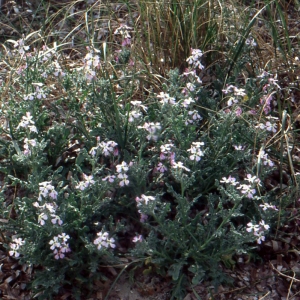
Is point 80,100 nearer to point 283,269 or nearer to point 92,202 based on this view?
point 92,202

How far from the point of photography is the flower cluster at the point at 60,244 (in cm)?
262

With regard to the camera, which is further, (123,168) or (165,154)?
(165,154)

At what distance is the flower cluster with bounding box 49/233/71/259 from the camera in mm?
2617

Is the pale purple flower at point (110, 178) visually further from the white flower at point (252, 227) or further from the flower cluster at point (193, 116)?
the white flower at point (252, 227)

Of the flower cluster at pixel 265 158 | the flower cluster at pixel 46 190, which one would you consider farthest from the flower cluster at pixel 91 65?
the flower cluster at pixel 265 158

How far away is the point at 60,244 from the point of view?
266cm

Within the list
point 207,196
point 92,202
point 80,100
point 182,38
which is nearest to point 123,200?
point 92,202

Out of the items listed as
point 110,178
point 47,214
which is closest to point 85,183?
point 110,178

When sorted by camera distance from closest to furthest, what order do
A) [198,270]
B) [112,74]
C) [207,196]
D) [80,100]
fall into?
Result: [198,270] → [207,196] → [80,100] → [112,74]

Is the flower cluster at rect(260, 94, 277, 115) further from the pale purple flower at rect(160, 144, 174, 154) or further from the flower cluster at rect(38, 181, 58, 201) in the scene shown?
the flower cluster at rect(38, 181, 58, 201)

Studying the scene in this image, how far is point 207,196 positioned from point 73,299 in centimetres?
89

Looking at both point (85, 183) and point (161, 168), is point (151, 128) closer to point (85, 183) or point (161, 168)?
point (161, 168)

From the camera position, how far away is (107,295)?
2.82 meters

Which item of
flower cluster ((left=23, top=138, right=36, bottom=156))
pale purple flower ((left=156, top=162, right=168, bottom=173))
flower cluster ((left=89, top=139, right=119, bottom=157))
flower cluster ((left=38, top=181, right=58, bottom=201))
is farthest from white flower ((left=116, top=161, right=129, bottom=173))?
flower cluster ((left=23, top=138, right=36, bottom=156))
